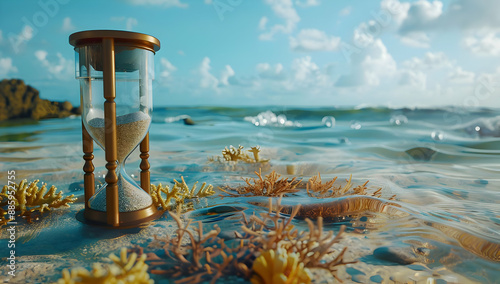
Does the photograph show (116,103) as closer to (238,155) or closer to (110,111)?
(110,111)

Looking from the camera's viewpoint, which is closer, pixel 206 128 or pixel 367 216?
pixel 367 216

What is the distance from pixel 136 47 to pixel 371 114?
19.1 meters

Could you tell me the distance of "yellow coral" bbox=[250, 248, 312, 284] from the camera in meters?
1.90

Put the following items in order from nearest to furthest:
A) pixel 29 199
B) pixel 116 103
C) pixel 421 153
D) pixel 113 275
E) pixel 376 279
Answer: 1. pixel 113 275
2. pixel 376 279
3. pixel 116 103
4. pixel 29 199
5. pixel 421 153

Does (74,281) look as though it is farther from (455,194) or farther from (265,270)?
(455,194)

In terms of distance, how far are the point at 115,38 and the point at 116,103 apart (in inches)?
19.1

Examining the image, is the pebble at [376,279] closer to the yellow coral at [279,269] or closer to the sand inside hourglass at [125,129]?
the yellow coral at [279,269]

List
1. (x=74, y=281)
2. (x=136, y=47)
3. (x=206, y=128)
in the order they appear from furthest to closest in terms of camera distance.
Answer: (x=206, y=128), (x=136, y=47), (x=74, y=281)

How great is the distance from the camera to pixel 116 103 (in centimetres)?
291

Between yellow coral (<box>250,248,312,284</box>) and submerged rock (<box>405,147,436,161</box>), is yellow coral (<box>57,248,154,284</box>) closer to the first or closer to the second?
yellow coral (<box>250,248,312,284</box>)

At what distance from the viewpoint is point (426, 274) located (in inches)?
89.8

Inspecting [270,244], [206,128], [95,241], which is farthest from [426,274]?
[206,128]

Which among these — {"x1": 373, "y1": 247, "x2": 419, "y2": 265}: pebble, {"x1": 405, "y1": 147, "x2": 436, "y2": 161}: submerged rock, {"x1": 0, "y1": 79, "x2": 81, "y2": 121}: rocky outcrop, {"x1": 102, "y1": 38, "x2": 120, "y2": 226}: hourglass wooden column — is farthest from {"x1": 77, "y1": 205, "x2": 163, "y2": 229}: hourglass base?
{"x1": 0, "y1": 79, "x2": 81, "y2": 121}: rocky outcrop

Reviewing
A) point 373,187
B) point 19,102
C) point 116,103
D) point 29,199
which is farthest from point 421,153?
point 19,102
